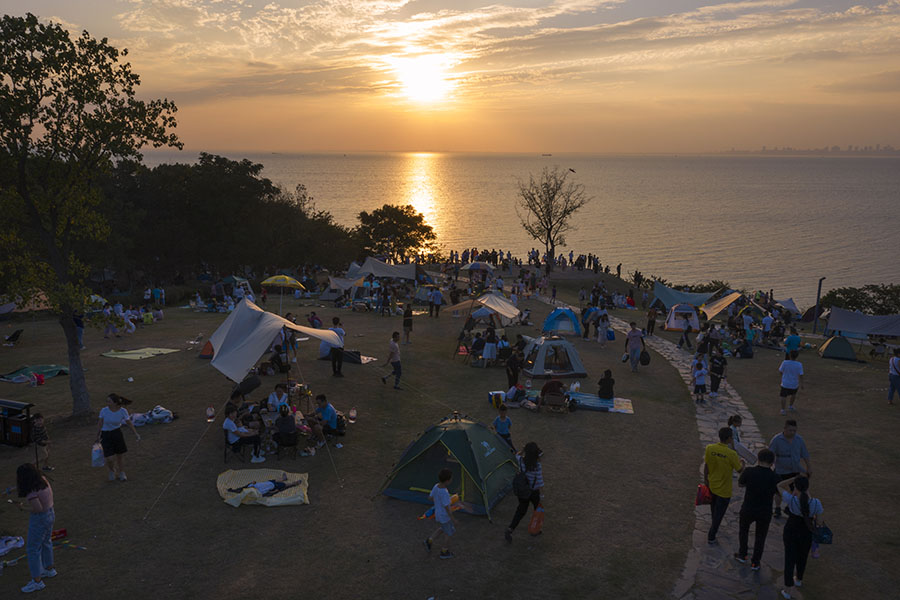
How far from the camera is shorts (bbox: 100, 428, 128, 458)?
10.5m

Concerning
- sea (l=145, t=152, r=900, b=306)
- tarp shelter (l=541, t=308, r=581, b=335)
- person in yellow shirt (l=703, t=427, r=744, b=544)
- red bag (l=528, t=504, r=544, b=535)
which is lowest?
sea (l=145, t=152, r=900, b=306)

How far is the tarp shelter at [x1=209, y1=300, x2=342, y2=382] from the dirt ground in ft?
5.06

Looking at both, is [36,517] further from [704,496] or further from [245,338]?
[704,496]

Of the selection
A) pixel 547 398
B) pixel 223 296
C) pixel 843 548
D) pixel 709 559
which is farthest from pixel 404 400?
pixel 223 296

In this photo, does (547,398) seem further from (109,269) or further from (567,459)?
(109,269)

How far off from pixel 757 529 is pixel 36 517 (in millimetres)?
9310

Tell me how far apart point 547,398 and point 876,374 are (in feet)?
38.0

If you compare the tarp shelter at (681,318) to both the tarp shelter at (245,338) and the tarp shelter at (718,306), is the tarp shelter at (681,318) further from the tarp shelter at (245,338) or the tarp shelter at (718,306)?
the tarp shelter at (245,338)

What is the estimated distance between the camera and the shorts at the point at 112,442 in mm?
10453

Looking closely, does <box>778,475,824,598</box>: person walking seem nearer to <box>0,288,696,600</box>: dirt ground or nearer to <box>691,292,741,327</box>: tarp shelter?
<box>0,288,696,600</box>: dirt ground

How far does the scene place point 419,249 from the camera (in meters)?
55.8

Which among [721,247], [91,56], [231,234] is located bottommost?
[721,247]

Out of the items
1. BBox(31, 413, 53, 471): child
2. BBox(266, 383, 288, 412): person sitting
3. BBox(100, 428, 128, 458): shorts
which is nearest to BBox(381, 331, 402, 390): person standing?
BBox(266, 383, 288, 412): person sitting

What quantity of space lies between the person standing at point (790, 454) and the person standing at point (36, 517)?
985 cm
